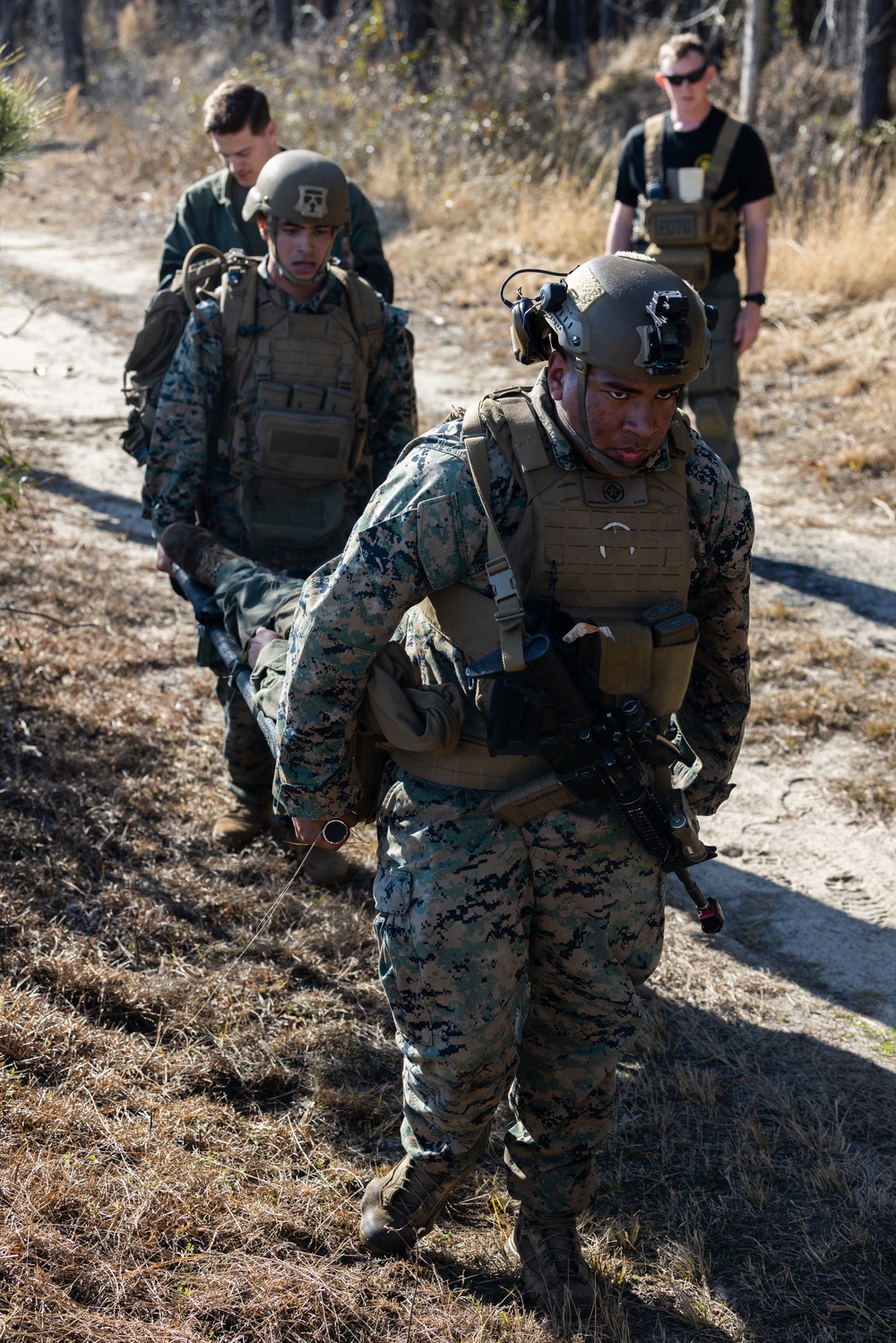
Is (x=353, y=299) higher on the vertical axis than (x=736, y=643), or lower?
higher

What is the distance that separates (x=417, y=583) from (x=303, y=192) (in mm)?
1865

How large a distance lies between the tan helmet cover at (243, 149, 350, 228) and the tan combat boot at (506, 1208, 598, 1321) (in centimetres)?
277

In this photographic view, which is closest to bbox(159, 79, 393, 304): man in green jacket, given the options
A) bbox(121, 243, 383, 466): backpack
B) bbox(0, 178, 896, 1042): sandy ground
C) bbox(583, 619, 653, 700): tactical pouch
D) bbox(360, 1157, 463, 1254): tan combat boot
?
bbox(121, 243, 383, 466): backpack

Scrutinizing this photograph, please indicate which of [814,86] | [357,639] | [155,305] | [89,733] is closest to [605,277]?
[357,639]

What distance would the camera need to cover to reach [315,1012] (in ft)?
11.9

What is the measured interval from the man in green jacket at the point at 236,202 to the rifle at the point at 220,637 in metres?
1.51

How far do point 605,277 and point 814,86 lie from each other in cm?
1401

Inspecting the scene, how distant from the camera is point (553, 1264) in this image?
2.74m

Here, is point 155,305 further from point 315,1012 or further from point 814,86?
point 814,86

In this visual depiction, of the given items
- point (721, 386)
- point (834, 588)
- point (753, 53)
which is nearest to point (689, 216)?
point (721, 386)

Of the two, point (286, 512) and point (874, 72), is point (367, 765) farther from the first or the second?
point (874, 72)

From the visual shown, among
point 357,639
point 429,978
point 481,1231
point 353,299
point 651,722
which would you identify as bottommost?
point 481,1231

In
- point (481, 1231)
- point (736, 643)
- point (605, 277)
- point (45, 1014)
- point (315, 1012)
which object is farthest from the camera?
point (315, 1012)

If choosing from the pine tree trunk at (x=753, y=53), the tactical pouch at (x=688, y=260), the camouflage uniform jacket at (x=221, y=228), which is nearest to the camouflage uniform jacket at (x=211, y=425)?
the camouflage uniform jacket at (x=221, y=228)
